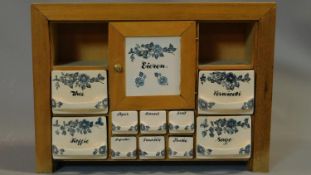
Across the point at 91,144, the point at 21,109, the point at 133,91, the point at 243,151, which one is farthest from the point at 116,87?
the point at 21,109

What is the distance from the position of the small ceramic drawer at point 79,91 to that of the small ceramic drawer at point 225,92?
0.74 feet

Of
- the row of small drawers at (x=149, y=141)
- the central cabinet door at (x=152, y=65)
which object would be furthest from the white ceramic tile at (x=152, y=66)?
Result: the row of small drawers at (x=149, y=141)

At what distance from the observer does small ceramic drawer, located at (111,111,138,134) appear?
5.62 ft

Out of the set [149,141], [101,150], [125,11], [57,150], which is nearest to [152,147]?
[149,141]

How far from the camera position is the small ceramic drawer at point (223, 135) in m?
1.73

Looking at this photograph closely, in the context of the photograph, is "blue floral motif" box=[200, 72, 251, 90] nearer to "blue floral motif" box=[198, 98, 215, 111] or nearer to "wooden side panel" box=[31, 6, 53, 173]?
"blue floral motif" box=[198, 98, 215, 111]

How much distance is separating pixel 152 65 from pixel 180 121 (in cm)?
15

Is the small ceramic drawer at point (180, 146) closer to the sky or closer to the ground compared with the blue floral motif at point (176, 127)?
closer to the ground

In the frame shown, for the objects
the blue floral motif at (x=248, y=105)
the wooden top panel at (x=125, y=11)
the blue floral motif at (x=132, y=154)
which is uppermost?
the wooden top panel at (x=125, y=11)

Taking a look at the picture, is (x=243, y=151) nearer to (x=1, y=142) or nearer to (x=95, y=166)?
(x=95, y=166)

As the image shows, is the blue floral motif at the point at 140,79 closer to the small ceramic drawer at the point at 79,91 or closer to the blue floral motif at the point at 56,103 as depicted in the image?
the small ceramic drawer at the point at 79,91

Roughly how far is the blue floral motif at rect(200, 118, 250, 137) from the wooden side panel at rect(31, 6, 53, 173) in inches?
14.3

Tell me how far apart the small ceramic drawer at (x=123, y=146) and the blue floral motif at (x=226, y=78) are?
0.71 ft

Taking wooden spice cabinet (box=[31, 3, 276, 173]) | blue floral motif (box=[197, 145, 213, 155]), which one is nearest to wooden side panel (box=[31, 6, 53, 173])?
wooden spice cabinet (box=[31, 3, 276, 173])
